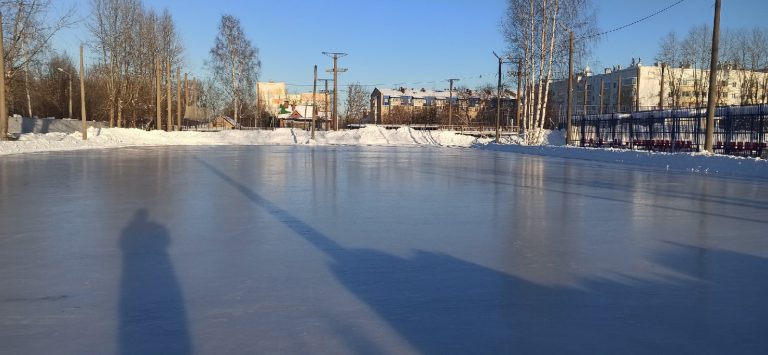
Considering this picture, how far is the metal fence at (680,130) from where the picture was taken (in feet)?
93.0

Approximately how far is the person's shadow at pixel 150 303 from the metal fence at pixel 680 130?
27.0m

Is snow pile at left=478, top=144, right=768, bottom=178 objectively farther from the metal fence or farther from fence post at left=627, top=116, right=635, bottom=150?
fence post at left=627, top=116, right=635, bottom=150

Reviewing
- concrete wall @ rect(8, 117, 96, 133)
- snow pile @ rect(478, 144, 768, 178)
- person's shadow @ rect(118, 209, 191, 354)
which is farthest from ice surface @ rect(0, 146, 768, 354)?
concrete wall @ rect(8, 117, 96, 133)

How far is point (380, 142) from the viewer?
5847 centimetres

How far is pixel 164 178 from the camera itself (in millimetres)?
16078

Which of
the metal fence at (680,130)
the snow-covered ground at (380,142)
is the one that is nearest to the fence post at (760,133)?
the metal fence at (680,130)

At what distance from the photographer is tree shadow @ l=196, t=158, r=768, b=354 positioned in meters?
3.78

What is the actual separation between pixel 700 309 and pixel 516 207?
6160 millimetres

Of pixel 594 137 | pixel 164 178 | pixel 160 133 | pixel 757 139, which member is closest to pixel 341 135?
pixel 160 133

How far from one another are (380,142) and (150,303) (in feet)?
178

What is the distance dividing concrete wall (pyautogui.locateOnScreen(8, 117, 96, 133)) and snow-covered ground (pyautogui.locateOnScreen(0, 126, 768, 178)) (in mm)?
5278

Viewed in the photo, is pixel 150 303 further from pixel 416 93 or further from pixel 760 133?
pixel 416 93

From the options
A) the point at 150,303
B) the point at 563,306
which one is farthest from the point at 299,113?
the point at 563,306

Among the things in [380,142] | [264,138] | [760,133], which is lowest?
[380,142]
